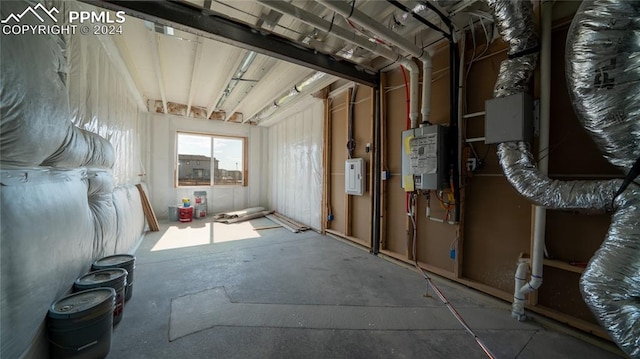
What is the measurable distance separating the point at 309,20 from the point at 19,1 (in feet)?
Answer: 5.53

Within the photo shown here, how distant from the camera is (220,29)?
211 centimetres

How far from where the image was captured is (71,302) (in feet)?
4.75

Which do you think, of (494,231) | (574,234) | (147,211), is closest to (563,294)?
(574,234)

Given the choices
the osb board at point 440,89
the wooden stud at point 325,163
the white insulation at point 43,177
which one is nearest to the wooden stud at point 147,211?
the white insulation at point 43,177

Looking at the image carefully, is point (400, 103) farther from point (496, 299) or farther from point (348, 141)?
point (496, 299)

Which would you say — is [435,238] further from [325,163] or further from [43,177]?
[43,177]

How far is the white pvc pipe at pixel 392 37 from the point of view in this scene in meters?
1.78

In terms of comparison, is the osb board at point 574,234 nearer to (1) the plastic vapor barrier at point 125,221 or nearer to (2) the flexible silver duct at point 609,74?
(2) the flexible silver duct at point 609,74

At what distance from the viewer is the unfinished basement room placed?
129 centimetres

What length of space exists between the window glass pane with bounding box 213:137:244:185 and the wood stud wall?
15.0 ft

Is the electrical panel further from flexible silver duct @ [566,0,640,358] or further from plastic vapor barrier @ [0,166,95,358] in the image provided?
plastic vapor barrier @ [0,166,95,358]

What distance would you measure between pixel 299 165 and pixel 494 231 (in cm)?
399

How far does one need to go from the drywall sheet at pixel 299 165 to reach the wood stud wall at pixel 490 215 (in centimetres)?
132

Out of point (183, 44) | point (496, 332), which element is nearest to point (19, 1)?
point (183, 44)
